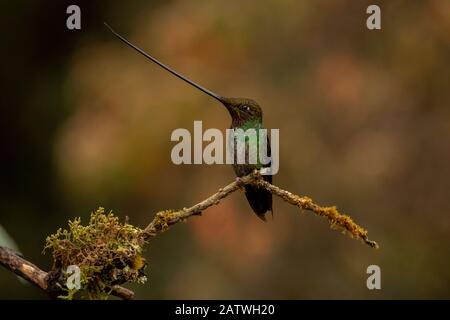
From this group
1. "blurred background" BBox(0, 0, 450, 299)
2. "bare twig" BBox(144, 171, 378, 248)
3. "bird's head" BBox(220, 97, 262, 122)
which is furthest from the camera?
"blurred background" BBox(0, 0, 450, 299)

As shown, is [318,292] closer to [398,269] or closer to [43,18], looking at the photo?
[398,269]

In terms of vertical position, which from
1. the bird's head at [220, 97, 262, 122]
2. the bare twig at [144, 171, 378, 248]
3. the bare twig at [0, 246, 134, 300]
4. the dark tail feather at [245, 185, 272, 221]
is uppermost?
the bird's head at [220, 97, 262, 122]

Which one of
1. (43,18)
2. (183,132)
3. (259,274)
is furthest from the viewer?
(43,18)

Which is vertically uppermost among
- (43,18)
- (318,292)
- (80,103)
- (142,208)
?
(43,18)

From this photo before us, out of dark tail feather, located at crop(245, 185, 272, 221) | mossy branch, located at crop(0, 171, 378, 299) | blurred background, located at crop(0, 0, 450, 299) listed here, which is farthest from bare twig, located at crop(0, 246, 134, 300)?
blurred background, located at crop(0, 0, 450, 299)

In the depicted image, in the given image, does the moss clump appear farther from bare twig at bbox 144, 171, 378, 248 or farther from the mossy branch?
bare twig at bbox 144, 171, 378, 248
